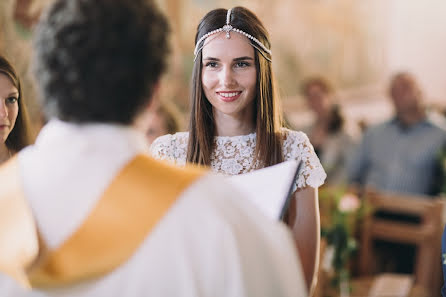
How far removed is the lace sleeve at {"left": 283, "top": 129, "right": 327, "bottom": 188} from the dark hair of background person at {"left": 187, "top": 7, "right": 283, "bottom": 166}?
3cm

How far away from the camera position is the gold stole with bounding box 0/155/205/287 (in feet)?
3.38

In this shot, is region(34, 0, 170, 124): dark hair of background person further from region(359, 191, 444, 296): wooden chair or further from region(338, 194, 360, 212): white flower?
region(359, 191, 444, 296): wooden chair

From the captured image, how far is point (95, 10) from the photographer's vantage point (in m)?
1.06

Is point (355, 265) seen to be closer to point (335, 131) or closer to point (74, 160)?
point (335, 131)

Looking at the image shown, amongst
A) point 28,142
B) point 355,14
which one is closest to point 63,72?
point 28,142

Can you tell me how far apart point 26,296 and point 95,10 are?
0.56m

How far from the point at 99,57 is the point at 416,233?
3585 mm

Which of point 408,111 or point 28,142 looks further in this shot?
point 408,111

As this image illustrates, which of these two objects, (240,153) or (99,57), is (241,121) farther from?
(99,57)

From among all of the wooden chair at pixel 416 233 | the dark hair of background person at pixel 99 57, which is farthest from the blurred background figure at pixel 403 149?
the dark hair of background person at pixel 99 57

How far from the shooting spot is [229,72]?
1941 mm

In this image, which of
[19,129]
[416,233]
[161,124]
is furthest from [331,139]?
[19,129]

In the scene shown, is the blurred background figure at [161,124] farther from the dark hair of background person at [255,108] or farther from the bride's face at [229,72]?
the bride's face at [229,72]

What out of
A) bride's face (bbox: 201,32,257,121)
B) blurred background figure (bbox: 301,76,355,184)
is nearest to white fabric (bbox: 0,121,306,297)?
bride's face (bbox: 201,32,257,121)
